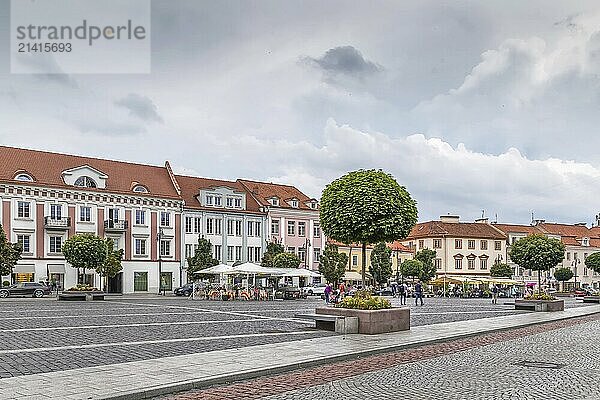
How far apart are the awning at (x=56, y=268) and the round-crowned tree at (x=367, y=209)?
147ft

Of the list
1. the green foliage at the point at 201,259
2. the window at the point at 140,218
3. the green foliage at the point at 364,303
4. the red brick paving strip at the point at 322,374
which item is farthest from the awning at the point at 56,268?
the red brick paving strip at the point at 322,374

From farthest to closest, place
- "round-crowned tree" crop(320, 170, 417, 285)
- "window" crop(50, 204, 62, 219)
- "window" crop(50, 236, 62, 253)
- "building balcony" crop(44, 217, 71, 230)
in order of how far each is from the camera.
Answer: "window" crop(50, 204, 62, 219) → "window" crop(50, 236, 62, 253) → "building balcony" crop(44, 217, 71, 230) → "round-crowned tree" crop(320, 170, 417, 285)

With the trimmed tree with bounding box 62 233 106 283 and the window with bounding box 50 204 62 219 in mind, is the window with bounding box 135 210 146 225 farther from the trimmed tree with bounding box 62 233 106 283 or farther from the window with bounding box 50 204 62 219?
the trimmed tree with bounding box 62 233 106 283

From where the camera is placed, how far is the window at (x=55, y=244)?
2427 inches

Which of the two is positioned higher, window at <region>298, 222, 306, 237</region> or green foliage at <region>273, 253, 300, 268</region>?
window at <region>298, 222, 306, 237</region>

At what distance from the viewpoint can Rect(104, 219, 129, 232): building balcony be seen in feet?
215

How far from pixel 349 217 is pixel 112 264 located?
43.2m

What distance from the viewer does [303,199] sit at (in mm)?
82750

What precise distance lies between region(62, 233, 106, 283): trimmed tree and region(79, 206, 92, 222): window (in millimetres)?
11167

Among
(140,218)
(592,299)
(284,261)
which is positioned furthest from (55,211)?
(592,299)

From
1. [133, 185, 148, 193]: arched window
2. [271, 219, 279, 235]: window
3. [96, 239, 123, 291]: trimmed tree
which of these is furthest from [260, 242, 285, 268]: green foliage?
[96, 239, 123, 291]: trimmed tree

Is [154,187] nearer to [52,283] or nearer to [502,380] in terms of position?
[52,283]

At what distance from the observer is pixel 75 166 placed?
66.2 metres

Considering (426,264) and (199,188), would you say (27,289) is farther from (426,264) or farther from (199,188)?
(426,264)
